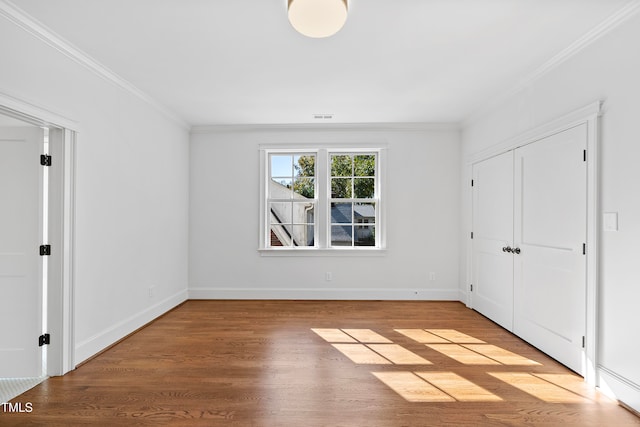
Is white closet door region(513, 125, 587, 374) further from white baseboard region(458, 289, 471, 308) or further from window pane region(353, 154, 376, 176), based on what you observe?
window pane region(353, 154, 376, 176)

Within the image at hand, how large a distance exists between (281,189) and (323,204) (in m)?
0.71

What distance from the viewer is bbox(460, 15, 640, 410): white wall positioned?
2129 mm

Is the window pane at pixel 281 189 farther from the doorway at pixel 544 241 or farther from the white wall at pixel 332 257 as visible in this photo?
the doorway at pixel 544 241

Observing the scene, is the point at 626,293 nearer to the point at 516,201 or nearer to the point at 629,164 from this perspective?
the point at 629,164

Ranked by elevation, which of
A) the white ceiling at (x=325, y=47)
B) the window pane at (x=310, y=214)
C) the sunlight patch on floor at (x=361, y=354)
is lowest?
the sunlight patch on floor at (x=361, y=354)

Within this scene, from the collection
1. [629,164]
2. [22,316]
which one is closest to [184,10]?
[22,316]

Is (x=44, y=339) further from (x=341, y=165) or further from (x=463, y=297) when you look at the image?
(x=463, y=297)

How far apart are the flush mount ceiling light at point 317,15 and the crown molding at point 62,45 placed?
188 cm

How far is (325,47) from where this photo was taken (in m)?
2.64

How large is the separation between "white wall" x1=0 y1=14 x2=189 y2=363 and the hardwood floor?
0.36 metres

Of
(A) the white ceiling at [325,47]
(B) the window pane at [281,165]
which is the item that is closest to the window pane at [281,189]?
(B) the window pane at [281,165]

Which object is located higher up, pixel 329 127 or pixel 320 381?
pixel 329 127

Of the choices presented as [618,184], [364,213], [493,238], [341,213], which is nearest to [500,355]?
[493,238]

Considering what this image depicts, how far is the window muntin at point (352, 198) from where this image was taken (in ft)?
16.6
